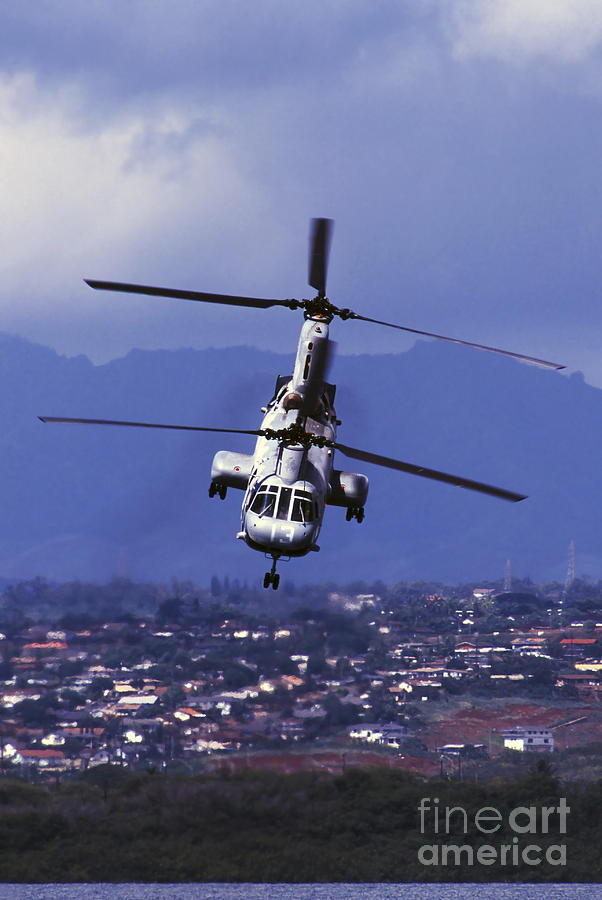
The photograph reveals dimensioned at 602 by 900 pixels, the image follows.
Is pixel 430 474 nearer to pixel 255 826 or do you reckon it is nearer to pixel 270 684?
pixel 270 684

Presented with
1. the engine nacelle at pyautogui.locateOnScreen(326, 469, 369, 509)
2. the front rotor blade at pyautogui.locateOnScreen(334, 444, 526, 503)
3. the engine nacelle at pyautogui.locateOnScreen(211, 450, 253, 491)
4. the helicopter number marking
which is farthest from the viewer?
the engine nacelle at pyautogui.locateOnScreen(326, 469, 369, 509)

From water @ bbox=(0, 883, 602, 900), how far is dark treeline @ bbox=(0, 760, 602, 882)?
86 centimetres

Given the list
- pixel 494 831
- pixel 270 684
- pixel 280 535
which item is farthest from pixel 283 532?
pixel 494 831

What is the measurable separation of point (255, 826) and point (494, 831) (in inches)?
1090

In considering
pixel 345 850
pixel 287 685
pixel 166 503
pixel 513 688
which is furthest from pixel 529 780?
pixel 166 503

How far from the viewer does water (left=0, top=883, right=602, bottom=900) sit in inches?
4658

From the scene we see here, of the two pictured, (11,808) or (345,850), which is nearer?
(11,808)

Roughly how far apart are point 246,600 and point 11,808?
34625 millimetres

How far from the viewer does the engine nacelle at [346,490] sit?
4619 cm

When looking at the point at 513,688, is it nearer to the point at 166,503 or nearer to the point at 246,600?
the point at 246,600

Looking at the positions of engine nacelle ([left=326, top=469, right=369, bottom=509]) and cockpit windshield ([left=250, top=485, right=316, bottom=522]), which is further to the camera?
engine nacelle ([left=326, top=469, right=369, bottom=509])

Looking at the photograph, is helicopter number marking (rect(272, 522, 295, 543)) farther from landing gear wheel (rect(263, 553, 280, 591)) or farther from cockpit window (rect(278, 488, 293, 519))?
landing gear wheel (rect(263, 553, 280, 591))

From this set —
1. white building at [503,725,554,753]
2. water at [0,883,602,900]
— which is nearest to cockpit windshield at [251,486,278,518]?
water at [0,883,602,900]

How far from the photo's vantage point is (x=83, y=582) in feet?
311
